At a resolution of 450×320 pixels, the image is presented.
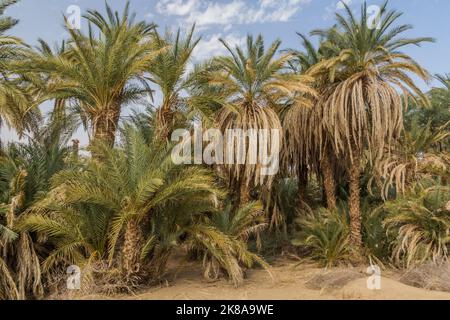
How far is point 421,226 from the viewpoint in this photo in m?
10.5

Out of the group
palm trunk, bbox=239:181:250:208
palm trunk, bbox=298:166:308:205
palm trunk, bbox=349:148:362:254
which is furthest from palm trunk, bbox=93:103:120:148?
palm trunk, bbox=349:148:362:254

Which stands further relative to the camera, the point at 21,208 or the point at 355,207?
the point at 355,207

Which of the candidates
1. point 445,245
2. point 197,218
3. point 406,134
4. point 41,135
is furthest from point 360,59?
point 41,135

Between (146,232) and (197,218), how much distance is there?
1.51m

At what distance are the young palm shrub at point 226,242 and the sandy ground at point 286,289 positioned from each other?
1.28 ft

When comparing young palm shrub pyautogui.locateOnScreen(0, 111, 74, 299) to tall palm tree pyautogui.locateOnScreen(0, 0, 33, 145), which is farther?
tall palm tree pyautogui.locateOnScreen(0, 0, 33, 145)

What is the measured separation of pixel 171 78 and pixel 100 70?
6.45ft

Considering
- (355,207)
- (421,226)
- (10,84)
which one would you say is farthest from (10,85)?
(421,226)

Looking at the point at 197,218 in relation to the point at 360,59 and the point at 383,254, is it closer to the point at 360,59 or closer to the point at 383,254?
the point at 383,254

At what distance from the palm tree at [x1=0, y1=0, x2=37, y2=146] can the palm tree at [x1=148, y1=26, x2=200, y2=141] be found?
368 cm

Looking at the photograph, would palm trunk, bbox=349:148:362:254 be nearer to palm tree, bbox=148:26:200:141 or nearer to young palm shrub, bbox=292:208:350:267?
young palm shrub, bbox=292:208:350:267

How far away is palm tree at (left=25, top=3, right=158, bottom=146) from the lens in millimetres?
10555

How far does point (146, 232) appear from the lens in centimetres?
1004

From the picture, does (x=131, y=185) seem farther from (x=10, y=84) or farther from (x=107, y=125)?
(x=10, y=84)
